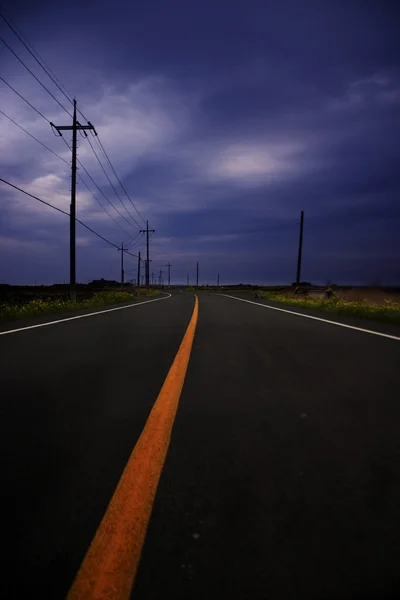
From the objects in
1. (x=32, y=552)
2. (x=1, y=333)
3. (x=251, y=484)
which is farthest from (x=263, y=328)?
(x=32, y=552)

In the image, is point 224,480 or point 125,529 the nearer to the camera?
point 125,529

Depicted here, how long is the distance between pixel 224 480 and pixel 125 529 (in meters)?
0.60

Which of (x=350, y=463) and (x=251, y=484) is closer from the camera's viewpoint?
(x=251, y=484)

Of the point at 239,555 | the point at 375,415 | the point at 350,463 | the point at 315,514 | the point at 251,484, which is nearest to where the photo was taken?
the point at 239,555

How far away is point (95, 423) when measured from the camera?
2.86 meters

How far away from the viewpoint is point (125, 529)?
5.12ft

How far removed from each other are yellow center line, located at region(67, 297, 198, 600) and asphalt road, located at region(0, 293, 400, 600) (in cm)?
4

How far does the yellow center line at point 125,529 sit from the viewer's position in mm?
1275

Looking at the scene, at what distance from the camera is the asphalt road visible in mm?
1340

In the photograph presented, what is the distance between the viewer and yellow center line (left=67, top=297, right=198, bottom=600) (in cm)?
127

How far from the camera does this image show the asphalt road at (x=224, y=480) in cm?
134

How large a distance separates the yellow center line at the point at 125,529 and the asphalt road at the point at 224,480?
0.13ft

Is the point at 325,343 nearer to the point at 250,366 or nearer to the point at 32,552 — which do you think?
the point at 250,366

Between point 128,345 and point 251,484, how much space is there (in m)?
5.00
